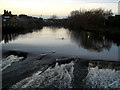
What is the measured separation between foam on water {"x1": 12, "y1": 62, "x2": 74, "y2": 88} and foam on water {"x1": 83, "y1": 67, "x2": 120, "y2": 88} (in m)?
1.14

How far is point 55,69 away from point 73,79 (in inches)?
78.6

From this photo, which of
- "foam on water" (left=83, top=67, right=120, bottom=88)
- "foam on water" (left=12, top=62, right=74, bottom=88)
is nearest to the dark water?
"foam on water" (left=83, top=67, right=120, bottom=88)

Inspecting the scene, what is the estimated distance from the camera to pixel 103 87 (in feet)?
30.3

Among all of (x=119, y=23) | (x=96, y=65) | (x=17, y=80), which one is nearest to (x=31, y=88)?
(x=17, y=80)

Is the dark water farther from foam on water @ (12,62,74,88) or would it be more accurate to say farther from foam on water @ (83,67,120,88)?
foam on water @ (12,62,74,88)

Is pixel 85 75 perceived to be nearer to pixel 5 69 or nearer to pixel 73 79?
pixel 73 79

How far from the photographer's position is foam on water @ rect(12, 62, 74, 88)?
9148 mm

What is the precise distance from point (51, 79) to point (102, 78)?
3.11m

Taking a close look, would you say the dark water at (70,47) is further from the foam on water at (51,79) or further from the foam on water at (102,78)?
the foam on water at (51,79)

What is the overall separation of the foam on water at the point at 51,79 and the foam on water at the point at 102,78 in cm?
114

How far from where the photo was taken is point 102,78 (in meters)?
10.5

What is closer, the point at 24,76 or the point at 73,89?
the point at 73,89

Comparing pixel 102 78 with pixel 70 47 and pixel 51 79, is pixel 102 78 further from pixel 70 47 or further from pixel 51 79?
pixel 70 47

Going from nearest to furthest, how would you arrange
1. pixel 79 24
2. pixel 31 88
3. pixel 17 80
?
pixel 31 88 < pixel 17 80 < pixel 79 24
